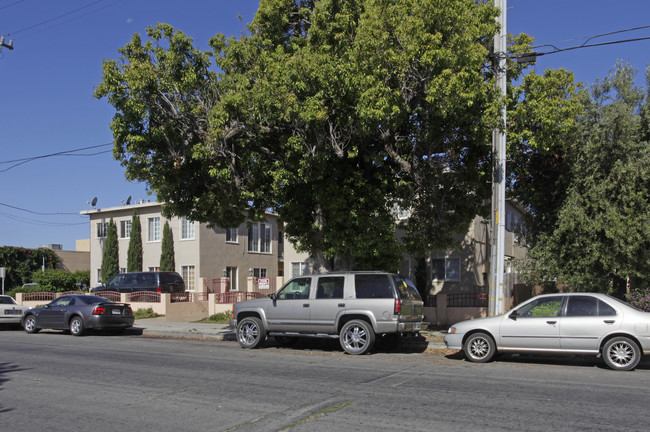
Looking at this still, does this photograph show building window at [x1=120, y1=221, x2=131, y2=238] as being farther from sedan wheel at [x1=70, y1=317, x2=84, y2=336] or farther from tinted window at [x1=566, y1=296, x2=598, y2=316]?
tinted window at [x1=566, y1=296, x2=598, y2=316]

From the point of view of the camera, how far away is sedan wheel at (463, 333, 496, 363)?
1123 cm

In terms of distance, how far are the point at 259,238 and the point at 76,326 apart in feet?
63.8

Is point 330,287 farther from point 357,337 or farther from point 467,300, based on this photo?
point 467,300

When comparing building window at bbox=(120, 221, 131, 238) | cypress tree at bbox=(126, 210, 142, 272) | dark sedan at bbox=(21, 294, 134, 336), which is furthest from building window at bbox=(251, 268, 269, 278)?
dark sedan at bbox=(21, 294, 134, 336)

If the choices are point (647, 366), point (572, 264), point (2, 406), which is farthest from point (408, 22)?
point (2, 406)

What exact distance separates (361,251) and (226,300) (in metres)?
9.77

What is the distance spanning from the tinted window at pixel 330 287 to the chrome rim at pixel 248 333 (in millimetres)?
2052

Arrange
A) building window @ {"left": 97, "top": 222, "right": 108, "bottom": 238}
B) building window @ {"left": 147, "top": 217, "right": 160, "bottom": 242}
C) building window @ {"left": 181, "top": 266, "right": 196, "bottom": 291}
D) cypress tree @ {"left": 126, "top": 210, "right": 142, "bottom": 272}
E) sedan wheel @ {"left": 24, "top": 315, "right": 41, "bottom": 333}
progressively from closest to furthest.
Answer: sedan wheel @ {"left": 24, "top": 315, "right": 41, "bottom": 333}
building window @ {"left": 181, "top": 266, "right": 196, "bottom": 291}
cypress tree @ {"left": 126, "top": 210, "right": 142, "bottom": 272}
building window @ {"left": 147, "top": 217, "right": 160, "bottom": 242}
building window @ {"left": 97, "top": 222, "right": 108, "bottom": 238}

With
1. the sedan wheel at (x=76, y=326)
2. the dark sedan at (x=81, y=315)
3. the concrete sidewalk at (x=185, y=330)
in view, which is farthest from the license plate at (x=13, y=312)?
the concrete sidewalk at (x=185, y=330)

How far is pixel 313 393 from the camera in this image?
8.23 metres

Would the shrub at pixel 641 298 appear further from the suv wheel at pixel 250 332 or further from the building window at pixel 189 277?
the building window at pixel 189 277

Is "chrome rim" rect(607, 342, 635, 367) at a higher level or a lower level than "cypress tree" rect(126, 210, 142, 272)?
lower

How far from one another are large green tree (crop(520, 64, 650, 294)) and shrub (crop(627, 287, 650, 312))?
11.4 inches

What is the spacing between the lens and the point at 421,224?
53.8 feet
